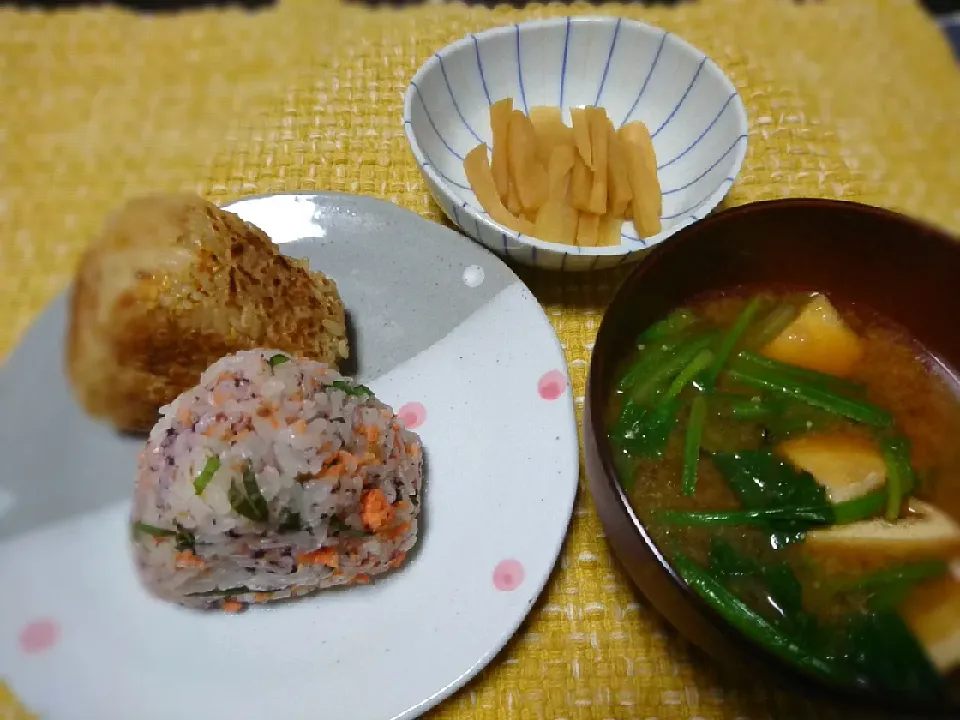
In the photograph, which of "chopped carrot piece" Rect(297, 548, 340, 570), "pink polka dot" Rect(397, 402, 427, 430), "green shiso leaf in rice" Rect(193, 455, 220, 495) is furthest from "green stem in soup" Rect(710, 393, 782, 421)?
"green shiso leaf in rice" Rect(193, 455, 220, 495)

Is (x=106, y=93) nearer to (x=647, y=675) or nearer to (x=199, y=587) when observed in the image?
(x=199, y=587)

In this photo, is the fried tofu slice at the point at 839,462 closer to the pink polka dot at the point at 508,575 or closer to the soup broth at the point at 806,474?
the soup broth at the point at 806,474

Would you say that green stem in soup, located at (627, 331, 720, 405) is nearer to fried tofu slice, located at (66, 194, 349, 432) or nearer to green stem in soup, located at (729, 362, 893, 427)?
green stem in soup, located at (729, 362, 893, 427)

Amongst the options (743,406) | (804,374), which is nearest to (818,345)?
(804,374)

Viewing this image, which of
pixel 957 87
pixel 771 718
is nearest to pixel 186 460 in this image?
pixel 771 718

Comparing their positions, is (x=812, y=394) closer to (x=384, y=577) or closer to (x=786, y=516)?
(x=786, y=516)
